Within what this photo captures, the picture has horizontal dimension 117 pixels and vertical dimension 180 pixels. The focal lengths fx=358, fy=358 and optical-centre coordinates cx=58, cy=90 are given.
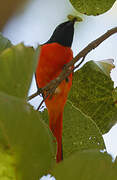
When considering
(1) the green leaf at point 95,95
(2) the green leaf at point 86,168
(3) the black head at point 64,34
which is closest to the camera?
(2) the green leaf at point 86,168

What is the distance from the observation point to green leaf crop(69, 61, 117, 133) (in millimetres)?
620

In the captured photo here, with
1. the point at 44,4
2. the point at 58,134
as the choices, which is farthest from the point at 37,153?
the point at 44,4

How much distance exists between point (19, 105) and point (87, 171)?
0.06 metres

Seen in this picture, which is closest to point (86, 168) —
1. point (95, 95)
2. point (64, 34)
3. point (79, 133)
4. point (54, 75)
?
point (79, 133)

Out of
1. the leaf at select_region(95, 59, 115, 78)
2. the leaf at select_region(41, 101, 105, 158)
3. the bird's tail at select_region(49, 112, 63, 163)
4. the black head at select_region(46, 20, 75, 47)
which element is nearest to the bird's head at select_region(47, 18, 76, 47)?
the black head at select_region(46, 20, 75, 47)

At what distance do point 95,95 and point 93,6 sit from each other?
168 millimetres

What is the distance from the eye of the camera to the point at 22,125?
0.22 metres

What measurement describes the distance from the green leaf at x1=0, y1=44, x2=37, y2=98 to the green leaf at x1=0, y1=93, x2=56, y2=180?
4 cm

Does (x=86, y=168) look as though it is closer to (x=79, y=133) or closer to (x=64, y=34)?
(x=79, y=133)

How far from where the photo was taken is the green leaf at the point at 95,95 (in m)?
0.62

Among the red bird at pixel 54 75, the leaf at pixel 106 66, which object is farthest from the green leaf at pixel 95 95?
the red bird at pixel 54 75

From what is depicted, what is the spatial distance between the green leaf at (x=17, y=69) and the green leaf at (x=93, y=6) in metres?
0.29

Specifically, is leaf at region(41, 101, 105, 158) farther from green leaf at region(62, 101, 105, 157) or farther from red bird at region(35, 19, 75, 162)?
red bird at region(35, 19, 75, 162)

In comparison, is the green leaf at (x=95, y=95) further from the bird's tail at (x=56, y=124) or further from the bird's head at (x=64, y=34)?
the bird's head at (x=64, y=34)
